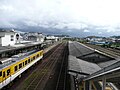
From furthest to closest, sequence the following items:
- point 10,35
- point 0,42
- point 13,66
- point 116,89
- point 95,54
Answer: point 10,35, point 0,42, point 95,54, point 13,66, point 116,89

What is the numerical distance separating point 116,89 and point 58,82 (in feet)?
45.1

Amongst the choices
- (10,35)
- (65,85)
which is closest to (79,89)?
(65,85)

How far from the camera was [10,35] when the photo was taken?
4916 cm

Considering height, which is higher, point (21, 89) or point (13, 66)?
point (13, 66)

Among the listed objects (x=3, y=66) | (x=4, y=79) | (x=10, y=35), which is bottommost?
(x=4, y=79)

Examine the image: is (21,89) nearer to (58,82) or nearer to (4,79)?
(4,79)

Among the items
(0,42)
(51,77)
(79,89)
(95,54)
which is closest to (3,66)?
(79,89)

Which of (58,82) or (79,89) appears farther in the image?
(58,82)

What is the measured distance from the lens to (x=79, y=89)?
1728 centimetres

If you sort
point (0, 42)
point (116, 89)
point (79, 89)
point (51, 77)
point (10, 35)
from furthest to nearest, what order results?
point (10, 35), point (0, 42), point (51, 77), point (79, 89), point (116, 89)

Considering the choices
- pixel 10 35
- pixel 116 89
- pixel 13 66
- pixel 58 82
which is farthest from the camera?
pixel 10 35

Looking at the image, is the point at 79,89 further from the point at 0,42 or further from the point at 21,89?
the point at 0,42

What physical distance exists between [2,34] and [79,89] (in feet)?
107

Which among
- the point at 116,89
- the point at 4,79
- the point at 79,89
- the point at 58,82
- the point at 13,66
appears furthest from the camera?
the point at 58,82
